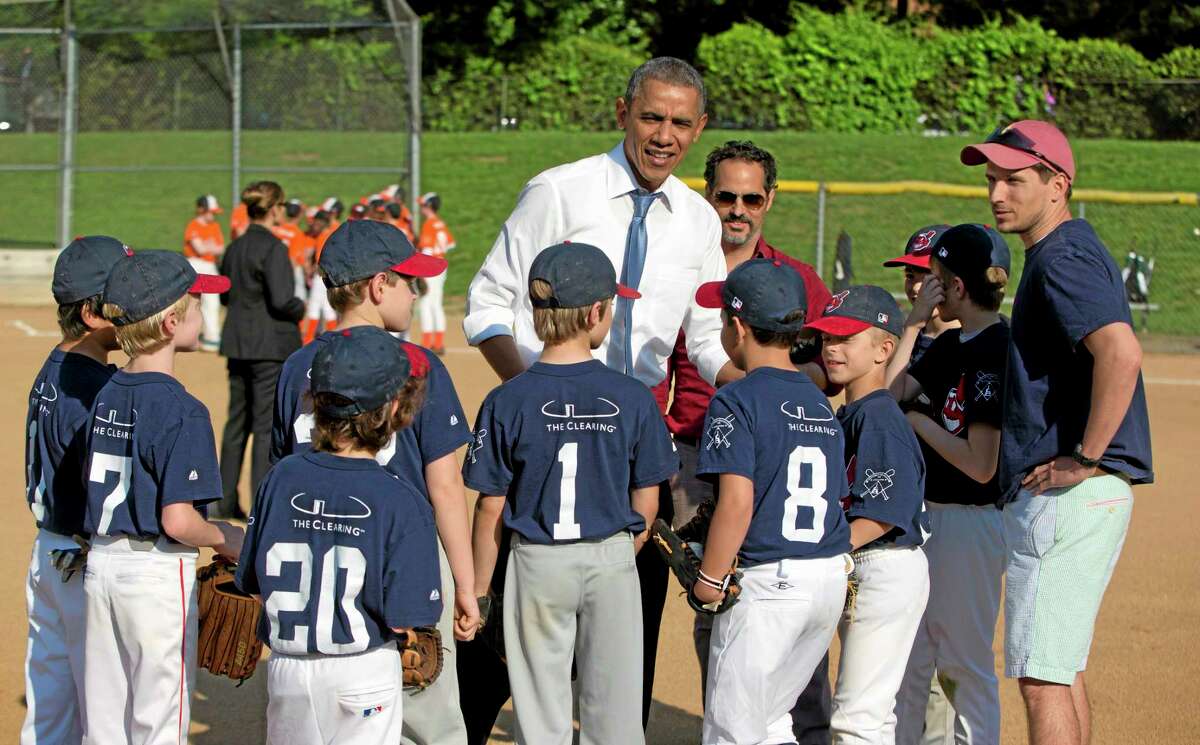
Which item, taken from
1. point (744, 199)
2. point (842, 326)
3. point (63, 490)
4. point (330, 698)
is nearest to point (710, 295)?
point (842, 326)

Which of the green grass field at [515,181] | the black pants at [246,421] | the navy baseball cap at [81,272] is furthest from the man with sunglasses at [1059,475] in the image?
the green grass field at [515,181]

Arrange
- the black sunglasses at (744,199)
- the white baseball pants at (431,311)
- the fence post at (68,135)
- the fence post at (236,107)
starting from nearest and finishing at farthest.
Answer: the black sunglasses at (744,199), the white baseball pants at (431,311), the fence post at (236,107), the fence post at (68,135)

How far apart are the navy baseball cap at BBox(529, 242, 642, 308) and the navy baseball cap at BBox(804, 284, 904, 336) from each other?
76 cm

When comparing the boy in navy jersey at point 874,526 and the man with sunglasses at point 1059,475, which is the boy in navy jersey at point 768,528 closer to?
the boy in navy jersey at point 874,526

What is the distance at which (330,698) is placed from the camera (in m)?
3.51

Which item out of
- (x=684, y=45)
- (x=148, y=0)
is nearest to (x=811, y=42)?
(x=684, y=45)

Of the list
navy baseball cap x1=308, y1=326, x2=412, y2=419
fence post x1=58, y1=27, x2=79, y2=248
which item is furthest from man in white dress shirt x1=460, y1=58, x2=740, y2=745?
fence post x1=58, y1=27, x2=79, y2=248

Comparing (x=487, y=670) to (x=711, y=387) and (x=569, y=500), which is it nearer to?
(x=569, y=500)

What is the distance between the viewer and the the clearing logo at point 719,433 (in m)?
3.97

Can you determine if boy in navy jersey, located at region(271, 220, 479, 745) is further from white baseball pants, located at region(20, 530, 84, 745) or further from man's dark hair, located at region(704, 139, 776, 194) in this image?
man's dark hair, located at region(704, 139, 776, 194)

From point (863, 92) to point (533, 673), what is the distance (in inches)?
998

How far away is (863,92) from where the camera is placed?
2788 centimetres

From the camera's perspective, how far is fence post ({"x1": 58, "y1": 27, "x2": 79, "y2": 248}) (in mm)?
19344

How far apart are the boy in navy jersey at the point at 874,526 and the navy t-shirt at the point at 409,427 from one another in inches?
48.0
